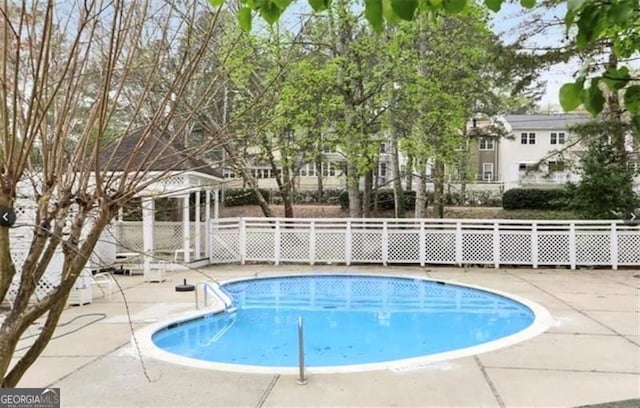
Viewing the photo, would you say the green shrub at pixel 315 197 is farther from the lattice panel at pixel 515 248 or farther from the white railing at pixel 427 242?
the lattice panel at pixel 515 248

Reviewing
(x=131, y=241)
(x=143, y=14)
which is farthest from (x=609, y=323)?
(x=131, y=241)

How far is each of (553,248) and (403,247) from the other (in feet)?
12.3

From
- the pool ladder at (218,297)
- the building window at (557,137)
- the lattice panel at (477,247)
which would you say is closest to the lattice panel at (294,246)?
the lattice panel at (477,247)

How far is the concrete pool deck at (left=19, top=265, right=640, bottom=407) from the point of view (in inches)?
159

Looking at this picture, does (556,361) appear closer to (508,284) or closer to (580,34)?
(580,34)

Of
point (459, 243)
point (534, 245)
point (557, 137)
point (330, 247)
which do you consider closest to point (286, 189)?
point (330, 247)

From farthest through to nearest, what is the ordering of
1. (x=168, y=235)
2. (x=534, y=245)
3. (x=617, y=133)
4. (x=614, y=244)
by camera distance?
(x=168, y=235) → (x=617, y=133) → (x=534, y=245) → (x=614, y=244)

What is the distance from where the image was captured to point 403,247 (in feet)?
44.3

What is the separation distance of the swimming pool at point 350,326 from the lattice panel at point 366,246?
6.12 feet

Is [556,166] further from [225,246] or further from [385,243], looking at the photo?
[225,246]

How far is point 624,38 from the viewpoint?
212 cm

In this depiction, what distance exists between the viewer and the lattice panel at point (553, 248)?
12.8 meters
